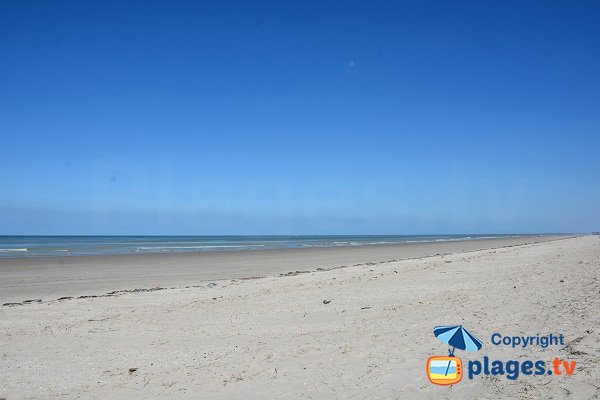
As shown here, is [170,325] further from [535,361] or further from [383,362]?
[535,361]

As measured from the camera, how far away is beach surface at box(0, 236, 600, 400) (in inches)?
211

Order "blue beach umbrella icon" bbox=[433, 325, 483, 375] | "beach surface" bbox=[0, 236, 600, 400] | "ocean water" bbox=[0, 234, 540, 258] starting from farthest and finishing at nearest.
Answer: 1. "ocean water" bbox=[0, 234, 540, 258]
2. "blue beach umbrella icon" bbox=[433, 325, 483, 375]
3. "beach surface" bbox=[0, 236, 600, 400]

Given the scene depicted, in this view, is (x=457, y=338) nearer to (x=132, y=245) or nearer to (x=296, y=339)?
(x=296, y=339)

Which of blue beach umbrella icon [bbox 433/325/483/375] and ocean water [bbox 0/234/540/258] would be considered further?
ocean water [bbox 0/234/540/258]

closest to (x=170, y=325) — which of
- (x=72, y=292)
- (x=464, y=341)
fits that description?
(x=464, y=341)

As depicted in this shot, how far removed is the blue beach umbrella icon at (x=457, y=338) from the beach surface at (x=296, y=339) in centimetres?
14

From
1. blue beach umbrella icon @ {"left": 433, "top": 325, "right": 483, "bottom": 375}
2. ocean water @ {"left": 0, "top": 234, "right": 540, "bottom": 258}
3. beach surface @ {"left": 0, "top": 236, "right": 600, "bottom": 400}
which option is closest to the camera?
beach surface @ {"left": 0, "top": 236, "right": 600, "bottom": 400}

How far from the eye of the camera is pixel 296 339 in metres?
7.60

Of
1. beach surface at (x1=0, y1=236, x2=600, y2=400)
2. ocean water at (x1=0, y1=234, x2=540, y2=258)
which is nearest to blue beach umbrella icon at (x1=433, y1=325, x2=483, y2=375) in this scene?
beach surface at (x1=0, y1=236, x2=600, y2=400)

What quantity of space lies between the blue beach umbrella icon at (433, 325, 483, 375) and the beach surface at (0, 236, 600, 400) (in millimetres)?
144

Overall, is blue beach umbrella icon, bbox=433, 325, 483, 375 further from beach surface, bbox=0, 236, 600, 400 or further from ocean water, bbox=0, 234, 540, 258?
ocean water, bbox=0, 234, 540, 258

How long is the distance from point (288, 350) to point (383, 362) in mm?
1596

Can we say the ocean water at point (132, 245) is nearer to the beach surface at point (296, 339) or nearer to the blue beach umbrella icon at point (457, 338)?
the beach surface at point (296, 339)

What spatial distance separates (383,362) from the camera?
6.02 meters
